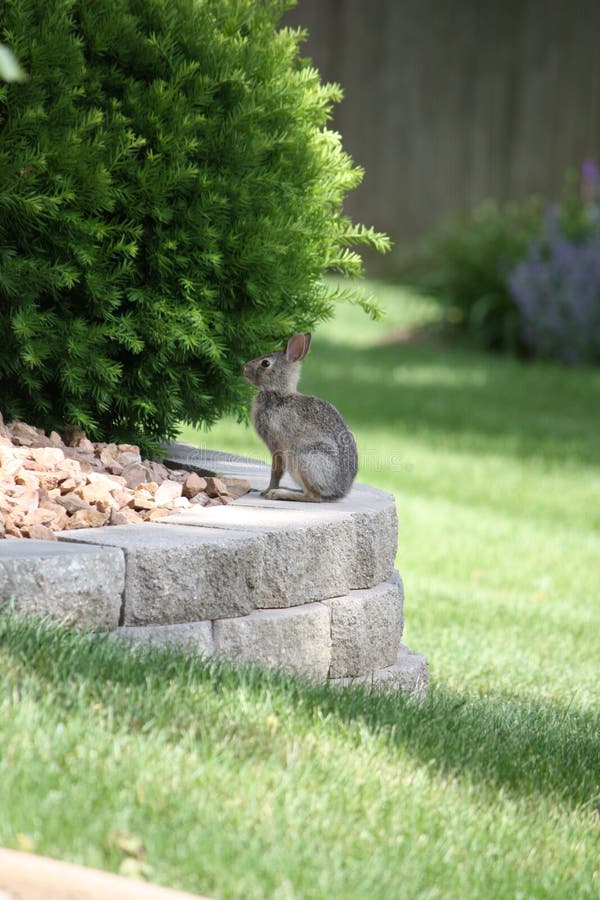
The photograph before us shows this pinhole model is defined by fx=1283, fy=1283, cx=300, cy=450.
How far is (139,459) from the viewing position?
4.67m

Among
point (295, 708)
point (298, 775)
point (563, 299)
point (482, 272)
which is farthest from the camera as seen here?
point (482, 272)

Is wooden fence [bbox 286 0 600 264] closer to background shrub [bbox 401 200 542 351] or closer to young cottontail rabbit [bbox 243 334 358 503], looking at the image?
background shrub [bbox 401 200 542 351]

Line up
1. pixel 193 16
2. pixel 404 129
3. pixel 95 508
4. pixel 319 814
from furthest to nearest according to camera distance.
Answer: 1. pixel 404 129
2. pixel 193 16
3. pixel 95 508
4. pixel 319 814

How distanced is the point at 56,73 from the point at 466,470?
5449 mm

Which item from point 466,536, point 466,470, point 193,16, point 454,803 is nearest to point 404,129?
point 466,470

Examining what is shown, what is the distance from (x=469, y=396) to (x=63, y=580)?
8.64 meters

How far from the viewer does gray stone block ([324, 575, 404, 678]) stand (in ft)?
13.8

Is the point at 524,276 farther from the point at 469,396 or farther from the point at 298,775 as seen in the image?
the point at 298,775

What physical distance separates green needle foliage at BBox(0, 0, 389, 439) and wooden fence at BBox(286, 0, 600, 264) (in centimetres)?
1137

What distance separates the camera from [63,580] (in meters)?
3.49

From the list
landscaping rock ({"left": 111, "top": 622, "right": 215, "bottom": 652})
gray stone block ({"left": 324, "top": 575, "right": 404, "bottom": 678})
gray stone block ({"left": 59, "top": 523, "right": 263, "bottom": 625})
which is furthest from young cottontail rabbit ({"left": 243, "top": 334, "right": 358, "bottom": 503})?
landscaping rock ({"left": 111, "top": 622, "right": 215, "bottom": 652})

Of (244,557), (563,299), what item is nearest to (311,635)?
(244,557)

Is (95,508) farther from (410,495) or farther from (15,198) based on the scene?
(410,495)

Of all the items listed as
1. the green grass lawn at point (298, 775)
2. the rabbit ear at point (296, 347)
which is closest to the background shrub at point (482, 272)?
the green grass lawn at point (298, 775)
